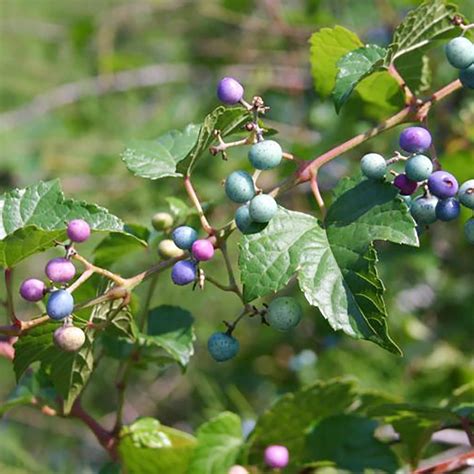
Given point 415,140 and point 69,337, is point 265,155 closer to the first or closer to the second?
point 415,140

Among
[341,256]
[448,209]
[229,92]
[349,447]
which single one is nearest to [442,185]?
[448,209]

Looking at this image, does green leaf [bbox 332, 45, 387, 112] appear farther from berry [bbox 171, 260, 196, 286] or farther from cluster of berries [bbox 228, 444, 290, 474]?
cluster of berries [bbox 228, 444, 290, 474]

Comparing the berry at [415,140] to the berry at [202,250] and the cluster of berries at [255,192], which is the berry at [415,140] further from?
the berry at [202,250]

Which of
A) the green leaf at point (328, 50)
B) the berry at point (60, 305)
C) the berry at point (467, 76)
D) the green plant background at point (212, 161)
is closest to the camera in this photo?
the berry at point (60, 305)

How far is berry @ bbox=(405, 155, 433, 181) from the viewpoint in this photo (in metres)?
0.95

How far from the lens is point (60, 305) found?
0.91 m

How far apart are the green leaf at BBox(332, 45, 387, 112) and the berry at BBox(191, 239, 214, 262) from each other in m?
0.24

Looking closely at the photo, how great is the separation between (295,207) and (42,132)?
51.7 inches

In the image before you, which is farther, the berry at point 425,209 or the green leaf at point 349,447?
the green leaf at point 349,447

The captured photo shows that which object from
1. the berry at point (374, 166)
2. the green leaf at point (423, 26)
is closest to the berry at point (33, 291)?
the berry at point (374, 166)

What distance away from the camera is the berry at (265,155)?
948mm

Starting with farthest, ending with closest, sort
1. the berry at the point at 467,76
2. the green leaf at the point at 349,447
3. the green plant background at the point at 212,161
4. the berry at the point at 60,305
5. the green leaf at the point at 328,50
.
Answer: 1. the green plant background at the point at 212,161
2. the green leaf at the point at 349,447
3. the green leaf at the point at 328,50
4. the berry at the point at 467,76
5. the berry at the point at 60,305

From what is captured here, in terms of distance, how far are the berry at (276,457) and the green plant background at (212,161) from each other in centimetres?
40

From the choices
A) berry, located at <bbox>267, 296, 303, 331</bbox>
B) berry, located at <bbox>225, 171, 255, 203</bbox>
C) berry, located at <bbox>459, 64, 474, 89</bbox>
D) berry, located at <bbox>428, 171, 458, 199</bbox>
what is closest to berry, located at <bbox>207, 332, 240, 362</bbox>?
berry, located at <bbox>267, 296, 303, 331</bbox>
